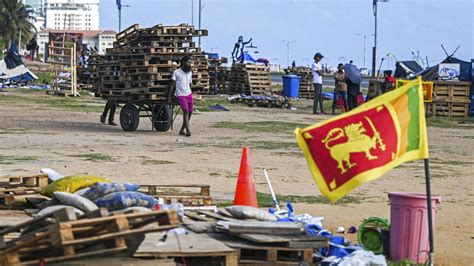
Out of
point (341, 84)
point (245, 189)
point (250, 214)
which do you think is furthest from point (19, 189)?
point (341, 84)

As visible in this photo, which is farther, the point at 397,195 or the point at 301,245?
the point at 397,195

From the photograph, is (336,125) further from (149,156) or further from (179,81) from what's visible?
(179,81)

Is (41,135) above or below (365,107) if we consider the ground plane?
below

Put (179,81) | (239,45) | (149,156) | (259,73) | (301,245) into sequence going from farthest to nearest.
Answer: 1. (239,45)
2. (259,73)
3. (179,81)
4. (149,156)
5. (301,245)

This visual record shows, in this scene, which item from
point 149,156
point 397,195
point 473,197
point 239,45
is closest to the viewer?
point 397,195

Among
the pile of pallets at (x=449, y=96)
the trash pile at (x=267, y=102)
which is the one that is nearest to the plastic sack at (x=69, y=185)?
the pile of pallets at (x=449, y=96)

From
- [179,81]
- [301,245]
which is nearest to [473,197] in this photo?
[301,245]

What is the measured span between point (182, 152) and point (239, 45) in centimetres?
3609

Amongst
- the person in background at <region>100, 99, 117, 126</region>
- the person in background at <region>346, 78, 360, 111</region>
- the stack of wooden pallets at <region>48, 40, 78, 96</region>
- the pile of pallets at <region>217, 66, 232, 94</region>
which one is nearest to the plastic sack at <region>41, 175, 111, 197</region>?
the person in background at <region>100, 99, 117, 126</region>

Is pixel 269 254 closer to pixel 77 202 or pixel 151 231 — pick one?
pixel 151 231

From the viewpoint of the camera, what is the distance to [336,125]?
26.0 feet

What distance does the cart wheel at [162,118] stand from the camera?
23375 mm

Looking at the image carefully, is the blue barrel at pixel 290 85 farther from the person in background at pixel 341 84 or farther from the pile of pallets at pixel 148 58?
the pile of pallets at pixel 148 58

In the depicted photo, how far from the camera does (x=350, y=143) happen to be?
25.8 ft
